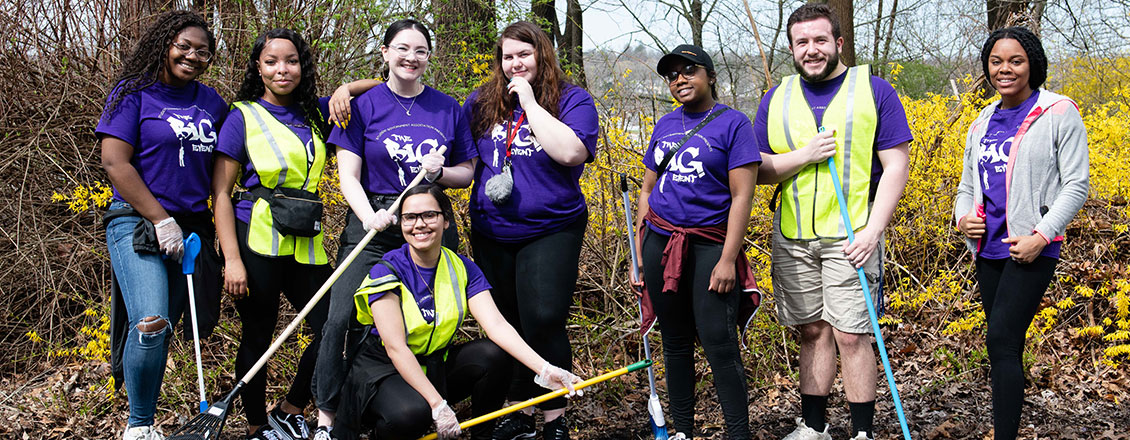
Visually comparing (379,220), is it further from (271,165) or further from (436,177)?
(271,165)

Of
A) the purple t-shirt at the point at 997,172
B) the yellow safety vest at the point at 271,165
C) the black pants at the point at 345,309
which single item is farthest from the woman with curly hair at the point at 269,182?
the purple t-shirt at the point at 997,172

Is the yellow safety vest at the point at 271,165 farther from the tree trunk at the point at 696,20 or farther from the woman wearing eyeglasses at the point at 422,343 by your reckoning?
the tree trunk at the point at 696,20

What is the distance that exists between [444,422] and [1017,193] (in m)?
2.23

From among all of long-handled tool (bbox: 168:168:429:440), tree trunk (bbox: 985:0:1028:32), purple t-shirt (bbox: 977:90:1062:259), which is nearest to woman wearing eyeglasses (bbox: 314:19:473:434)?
long-handled tool (bbox: 168:168:429:440)

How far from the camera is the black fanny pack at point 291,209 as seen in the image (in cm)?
350

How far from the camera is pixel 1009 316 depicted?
10.4 feet

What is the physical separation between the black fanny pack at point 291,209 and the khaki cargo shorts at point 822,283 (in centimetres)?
190

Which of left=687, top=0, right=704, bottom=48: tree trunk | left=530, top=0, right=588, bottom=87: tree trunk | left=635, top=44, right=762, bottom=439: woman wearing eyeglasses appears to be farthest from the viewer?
left=687, top=0, right=704, bottom=48: tree trunk

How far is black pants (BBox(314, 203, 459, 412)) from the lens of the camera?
11.3 ft

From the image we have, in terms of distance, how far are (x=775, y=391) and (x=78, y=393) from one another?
156 inches

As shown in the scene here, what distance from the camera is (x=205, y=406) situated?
3.48m

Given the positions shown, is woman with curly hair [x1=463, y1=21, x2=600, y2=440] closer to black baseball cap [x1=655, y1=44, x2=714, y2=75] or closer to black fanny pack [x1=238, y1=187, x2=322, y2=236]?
black baseball cap [x1=655, y1=44, x2=714, y2=75]

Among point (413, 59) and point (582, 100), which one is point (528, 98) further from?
point (413, 59)

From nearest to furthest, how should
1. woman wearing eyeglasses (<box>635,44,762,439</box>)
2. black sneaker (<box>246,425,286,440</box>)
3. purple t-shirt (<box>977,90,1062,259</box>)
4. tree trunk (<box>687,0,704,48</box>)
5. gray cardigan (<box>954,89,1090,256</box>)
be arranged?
gray cardigan (<box>954,89,1090,256</box>) < purple t-shirt (<box>977,90,1062,259</box>) < woman wearing eyeglasses (<box>635,44,762,439</box>) < black sneaker (<box>246,425,286,440</box>) < tree trunk (<box>687,0,704,48</box>)
